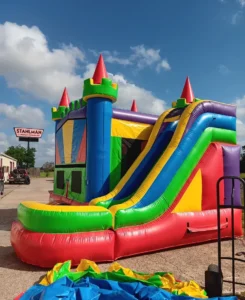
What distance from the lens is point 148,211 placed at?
4.57 meters

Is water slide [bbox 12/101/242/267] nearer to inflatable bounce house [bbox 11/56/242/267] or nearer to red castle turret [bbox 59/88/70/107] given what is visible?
inflatable bounce house [bbox 11/56/242/267]

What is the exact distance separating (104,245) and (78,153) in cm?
248

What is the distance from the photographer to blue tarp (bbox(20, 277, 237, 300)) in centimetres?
261

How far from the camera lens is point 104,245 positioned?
4051 mm

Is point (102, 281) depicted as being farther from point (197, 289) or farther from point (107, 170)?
point (107, 170)

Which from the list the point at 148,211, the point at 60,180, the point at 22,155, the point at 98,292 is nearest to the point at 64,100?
the point at 60,180

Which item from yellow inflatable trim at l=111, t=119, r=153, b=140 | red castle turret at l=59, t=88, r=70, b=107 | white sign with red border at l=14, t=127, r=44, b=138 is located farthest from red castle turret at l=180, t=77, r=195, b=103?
white sign with red border at l=14, t=127, r=44, b=138

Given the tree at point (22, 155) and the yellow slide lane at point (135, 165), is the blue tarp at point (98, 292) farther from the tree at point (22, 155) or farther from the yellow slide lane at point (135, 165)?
the tree at point (22, 155)

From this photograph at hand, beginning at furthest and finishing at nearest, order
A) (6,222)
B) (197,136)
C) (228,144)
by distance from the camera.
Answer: (6,222) → (228,144) → (197,136)

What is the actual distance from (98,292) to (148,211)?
1969 millimetres

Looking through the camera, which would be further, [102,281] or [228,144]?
[228,144]

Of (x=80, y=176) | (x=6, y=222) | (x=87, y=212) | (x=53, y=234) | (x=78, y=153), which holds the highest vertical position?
(x=78, y=153)

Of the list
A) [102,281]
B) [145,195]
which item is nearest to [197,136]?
[145,195]

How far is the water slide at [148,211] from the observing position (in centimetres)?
394
